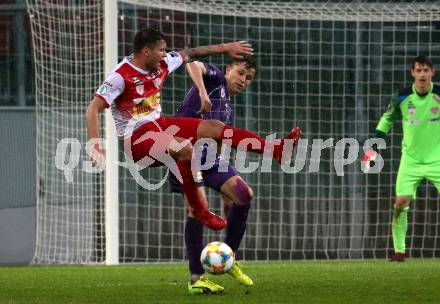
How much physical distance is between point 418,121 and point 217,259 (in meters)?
5.09

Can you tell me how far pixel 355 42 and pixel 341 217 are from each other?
2.21 metres

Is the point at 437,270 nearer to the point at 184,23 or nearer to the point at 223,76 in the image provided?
the point at 223,76

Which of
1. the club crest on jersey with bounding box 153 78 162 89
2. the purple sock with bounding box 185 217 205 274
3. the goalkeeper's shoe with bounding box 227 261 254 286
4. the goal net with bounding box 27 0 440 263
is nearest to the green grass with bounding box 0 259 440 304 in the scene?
the goalkeeper's shoe with bounding box 227 261 254 286

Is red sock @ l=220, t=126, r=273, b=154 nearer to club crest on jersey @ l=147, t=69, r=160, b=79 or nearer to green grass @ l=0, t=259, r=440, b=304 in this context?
club crest on jersey @ l=147, t=69, r=160, b=79

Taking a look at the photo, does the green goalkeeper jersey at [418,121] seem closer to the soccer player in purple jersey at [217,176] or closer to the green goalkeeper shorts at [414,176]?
the green goalkeeper shorts at [414,176]

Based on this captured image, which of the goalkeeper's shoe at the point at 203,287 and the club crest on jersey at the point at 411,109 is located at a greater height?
the club crest on jersey at the point at 411,109

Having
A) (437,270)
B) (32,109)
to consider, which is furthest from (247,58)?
(32,109)

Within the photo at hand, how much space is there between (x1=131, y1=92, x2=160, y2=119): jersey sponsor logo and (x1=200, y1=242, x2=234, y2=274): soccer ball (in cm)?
107

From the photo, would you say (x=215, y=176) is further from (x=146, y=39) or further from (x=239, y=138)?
(x=146, y=39)

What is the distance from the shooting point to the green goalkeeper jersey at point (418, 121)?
11852mm

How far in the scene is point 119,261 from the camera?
1356 centimetres

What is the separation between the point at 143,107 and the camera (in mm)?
7828

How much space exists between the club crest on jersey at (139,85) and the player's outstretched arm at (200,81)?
419mm

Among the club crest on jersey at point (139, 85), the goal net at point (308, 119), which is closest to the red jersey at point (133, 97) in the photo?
the club crest on jersey at point (139, 85)
